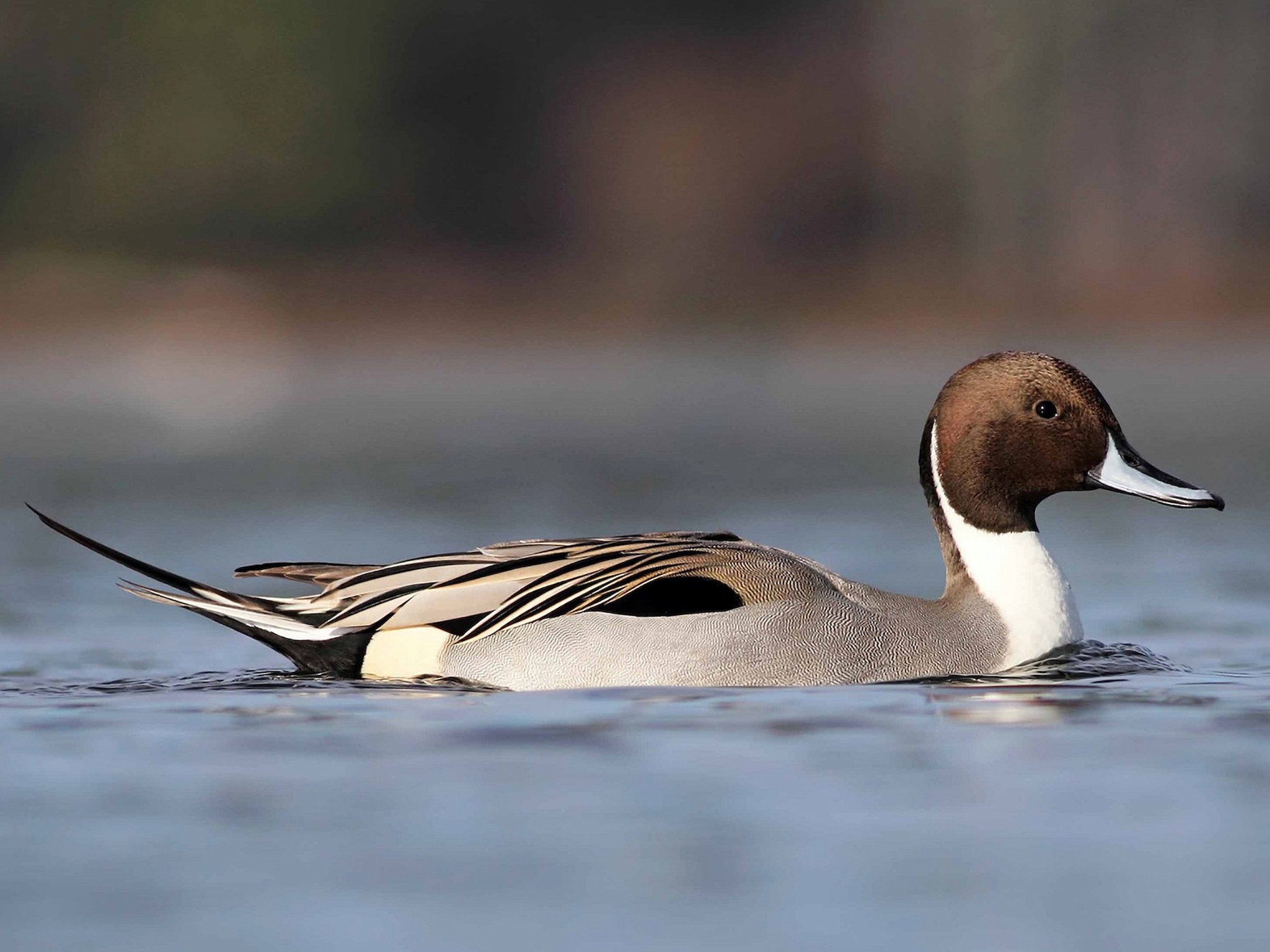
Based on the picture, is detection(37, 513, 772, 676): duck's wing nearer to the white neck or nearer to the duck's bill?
the white neck

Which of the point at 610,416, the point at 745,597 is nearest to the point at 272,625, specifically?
the point at 745,597

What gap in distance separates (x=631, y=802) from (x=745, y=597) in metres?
1.78

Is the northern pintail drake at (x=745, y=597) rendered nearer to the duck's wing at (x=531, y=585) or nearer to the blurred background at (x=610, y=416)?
the duck's wing at (x=531, y=585)

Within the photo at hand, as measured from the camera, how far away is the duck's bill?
26.4ft

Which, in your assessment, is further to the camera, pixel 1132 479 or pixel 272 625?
pixel 1132 479

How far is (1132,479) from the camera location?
26.5 feet

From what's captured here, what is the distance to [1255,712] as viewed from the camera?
23.1 ft

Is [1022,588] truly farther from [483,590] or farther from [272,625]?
[272,625]

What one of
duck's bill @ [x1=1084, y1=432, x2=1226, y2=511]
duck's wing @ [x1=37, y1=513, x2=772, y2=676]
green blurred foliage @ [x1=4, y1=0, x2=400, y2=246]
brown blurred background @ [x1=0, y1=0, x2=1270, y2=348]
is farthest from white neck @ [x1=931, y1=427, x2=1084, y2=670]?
green blurred foliage @ [x1=4, y1=0, x2=400, y2=246]

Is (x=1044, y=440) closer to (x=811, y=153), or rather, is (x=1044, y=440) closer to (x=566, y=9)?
(x=811, y=153)

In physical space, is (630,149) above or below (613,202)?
above

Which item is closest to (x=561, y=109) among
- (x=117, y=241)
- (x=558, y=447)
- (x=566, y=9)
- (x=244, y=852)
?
(x=566, y=9)

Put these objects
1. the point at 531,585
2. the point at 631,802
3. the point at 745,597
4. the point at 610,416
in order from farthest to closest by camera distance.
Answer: the point at 610,416 → the point at 531,585 → the point at 745,597 → the point at 631,802

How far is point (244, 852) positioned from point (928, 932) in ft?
4.96
